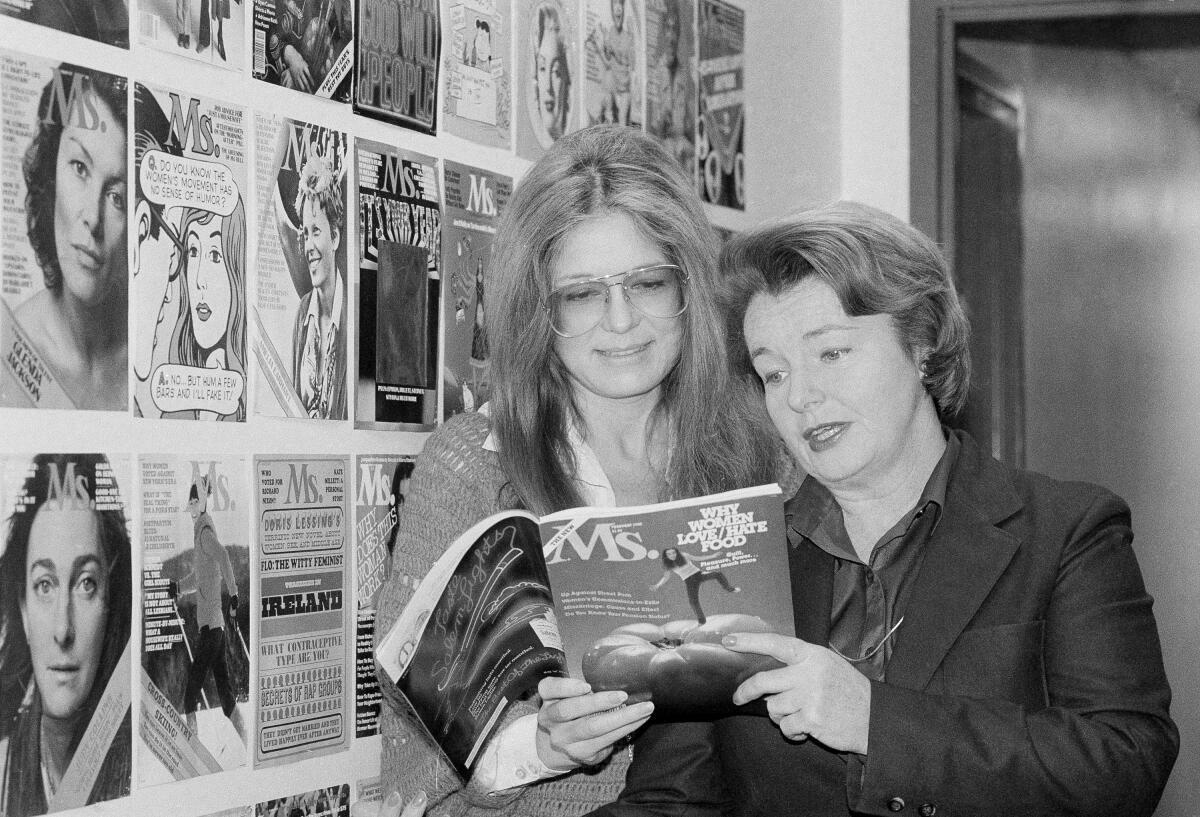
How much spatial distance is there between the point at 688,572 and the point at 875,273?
1.55ft

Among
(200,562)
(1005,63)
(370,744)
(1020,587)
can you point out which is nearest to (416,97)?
(200,562)

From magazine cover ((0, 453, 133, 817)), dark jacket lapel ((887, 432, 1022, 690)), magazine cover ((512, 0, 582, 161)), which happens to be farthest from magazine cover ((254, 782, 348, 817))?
magazine cover ((512, 0, 582, 161))

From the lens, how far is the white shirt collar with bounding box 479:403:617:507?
2.16 m

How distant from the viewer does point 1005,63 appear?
473 centimetres

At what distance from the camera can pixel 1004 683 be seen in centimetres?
167

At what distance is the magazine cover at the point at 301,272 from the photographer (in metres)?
2.01

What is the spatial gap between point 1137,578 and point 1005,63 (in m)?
3.45

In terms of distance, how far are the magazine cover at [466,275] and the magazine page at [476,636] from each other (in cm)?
79

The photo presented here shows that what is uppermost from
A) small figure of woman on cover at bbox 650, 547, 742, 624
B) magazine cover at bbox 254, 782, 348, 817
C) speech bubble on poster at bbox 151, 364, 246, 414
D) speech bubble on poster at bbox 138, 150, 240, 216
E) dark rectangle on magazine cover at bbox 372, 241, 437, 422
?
speech bubble on poster at bbox 138, 150, 240, 216

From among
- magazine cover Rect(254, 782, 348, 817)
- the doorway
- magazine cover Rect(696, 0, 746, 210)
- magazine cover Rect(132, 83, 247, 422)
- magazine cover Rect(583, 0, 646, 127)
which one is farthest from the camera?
the doorway

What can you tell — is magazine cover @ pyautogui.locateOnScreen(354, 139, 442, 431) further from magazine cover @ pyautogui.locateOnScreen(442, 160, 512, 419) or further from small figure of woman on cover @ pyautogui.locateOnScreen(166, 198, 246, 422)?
small figure of woman on cover @ pyautogui.locateOnScreen(166, 198, 246, 422)

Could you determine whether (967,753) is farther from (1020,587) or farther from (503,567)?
(503,567)

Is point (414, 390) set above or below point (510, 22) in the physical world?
below

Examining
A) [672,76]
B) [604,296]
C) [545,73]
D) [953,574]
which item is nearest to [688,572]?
[953,574]
